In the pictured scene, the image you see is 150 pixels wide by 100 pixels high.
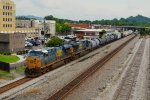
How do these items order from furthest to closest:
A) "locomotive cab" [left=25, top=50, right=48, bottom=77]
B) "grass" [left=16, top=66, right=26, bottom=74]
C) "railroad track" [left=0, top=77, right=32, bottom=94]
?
"grass" [left=16, top=66, right=26, bottom=74], "locomotive cab" [left=25, top=50, right=48, bottom=77], "railroad track" [left=0, top=77, right=32, bottom=94]

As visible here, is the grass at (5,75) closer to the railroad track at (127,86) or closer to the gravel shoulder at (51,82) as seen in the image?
the gravel shoulder at (51,82)

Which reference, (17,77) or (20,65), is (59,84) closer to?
(17,77)

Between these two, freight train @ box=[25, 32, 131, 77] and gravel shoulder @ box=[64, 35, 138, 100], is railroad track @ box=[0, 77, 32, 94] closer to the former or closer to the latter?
freight train @ box=[25, 32, 131, 77]

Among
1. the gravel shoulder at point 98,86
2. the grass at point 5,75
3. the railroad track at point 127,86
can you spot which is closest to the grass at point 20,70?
the grass at point 5,75

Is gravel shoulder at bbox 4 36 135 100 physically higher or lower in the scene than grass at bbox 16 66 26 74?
lower

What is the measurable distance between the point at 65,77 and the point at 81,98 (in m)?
10.1

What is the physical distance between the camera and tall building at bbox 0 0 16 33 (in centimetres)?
9262

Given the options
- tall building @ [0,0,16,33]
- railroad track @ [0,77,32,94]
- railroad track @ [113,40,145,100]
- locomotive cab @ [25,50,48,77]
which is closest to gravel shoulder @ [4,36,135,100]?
locomotive cab @ [25,50,48,77]

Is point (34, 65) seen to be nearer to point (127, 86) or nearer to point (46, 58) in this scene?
point (46, 58)

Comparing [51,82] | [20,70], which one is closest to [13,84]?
[51,82]

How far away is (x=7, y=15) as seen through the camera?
95188mm

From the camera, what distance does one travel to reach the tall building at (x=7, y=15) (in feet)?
304

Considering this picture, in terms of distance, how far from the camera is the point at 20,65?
43.0 metres

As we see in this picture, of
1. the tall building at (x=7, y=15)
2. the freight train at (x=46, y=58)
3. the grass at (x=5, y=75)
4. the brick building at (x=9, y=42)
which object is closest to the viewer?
the grass at (x=5, y=75)
